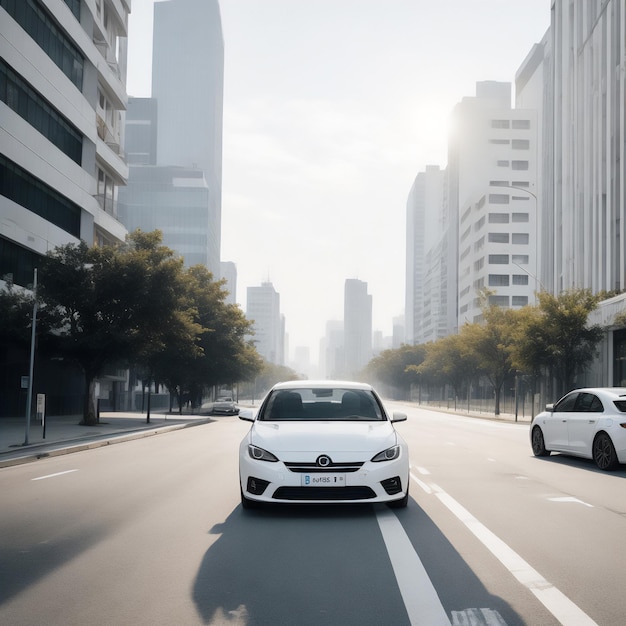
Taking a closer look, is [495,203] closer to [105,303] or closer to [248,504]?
[105,303]

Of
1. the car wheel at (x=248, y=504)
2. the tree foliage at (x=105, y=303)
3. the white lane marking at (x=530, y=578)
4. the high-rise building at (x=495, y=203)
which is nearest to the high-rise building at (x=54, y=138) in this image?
the tree foliage at (x=105, y=303)

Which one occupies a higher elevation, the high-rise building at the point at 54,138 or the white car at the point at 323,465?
the high-rise building at the point at 54,138

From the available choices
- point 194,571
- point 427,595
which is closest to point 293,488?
point 194,571

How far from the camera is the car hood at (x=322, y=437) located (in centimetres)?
862

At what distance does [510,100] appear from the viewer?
175 meters

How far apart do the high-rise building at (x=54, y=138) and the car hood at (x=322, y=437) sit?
28.6 metres

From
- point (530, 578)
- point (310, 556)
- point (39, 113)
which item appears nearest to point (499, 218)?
point (39, 113)

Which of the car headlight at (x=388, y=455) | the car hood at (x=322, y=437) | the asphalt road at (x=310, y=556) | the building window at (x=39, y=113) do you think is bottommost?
the asphalt road at (x=310, y=556)

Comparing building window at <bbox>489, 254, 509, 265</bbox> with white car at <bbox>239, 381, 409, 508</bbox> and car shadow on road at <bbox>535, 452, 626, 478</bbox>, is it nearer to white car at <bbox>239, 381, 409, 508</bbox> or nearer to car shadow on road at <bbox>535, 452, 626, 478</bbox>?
car shadow on road at <bbox>535, 452, 626, 478</bbox>

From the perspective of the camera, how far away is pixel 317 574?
6086 millimetres

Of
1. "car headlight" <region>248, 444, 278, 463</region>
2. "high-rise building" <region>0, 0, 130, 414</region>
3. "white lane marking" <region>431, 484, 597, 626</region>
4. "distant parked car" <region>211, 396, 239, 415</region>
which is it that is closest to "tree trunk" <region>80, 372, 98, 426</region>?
"high-rise building" <region>0, 0, 130, 414</region>

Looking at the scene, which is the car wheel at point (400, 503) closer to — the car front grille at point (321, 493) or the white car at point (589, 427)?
the car front grille at point (321, 493)

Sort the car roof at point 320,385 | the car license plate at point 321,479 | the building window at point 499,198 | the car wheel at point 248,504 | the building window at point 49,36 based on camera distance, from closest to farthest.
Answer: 1. the car license plate at point 321,479
2. the car wheel at point 248,504
3. the car roof at point 320,385
4. the building window at point 49,36
5. the building window at point 499,198

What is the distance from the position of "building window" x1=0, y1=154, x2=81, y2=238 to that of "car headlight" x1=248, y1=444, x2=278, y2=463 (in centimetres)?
3068
